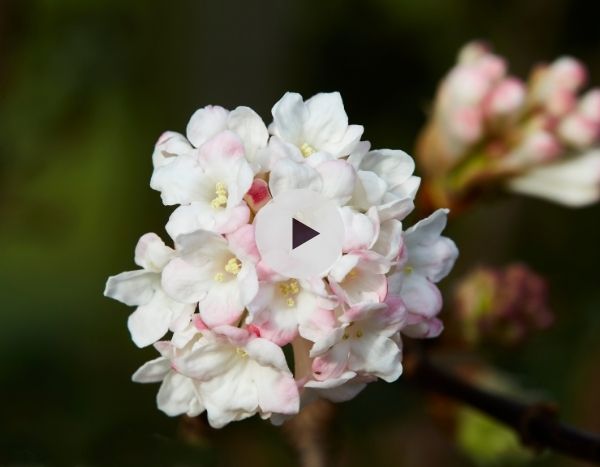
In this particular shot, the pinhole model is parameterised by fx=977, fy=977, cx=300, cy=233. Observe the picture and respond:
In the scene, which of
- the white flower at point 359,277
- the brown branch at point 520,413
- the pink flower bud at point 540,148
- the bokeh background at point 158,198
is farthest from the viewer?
the bokeh background at point 158,198

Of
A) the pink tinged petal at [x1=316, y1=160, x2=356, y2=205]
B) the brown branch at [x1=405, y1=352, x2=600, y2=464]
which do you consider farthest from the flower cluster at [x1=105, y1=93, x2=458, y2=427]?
the brown branch at [x1=405, y1=352, x2=600, y2=464]

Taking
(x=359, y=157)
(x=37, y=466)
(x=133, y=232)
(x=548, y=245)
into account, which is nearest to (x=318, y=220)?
(x=359, y=157)

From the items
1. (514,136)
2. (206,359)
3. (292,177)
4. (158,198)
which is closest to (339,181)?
(292,177)

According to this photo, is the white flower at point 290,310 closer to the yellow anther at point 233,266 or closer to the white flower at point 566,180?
the yellow anther at point 233,266

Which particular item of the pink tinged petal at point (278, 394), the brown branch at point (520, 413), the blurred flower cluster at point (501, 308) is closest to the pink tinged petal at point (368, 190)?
the pink tinged petal at point (278, 394)

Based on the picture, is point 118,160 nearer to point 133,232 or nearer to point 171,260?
point 133,232

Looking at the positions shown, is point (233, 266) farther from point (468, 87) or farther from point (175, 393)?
point (468, 87)
